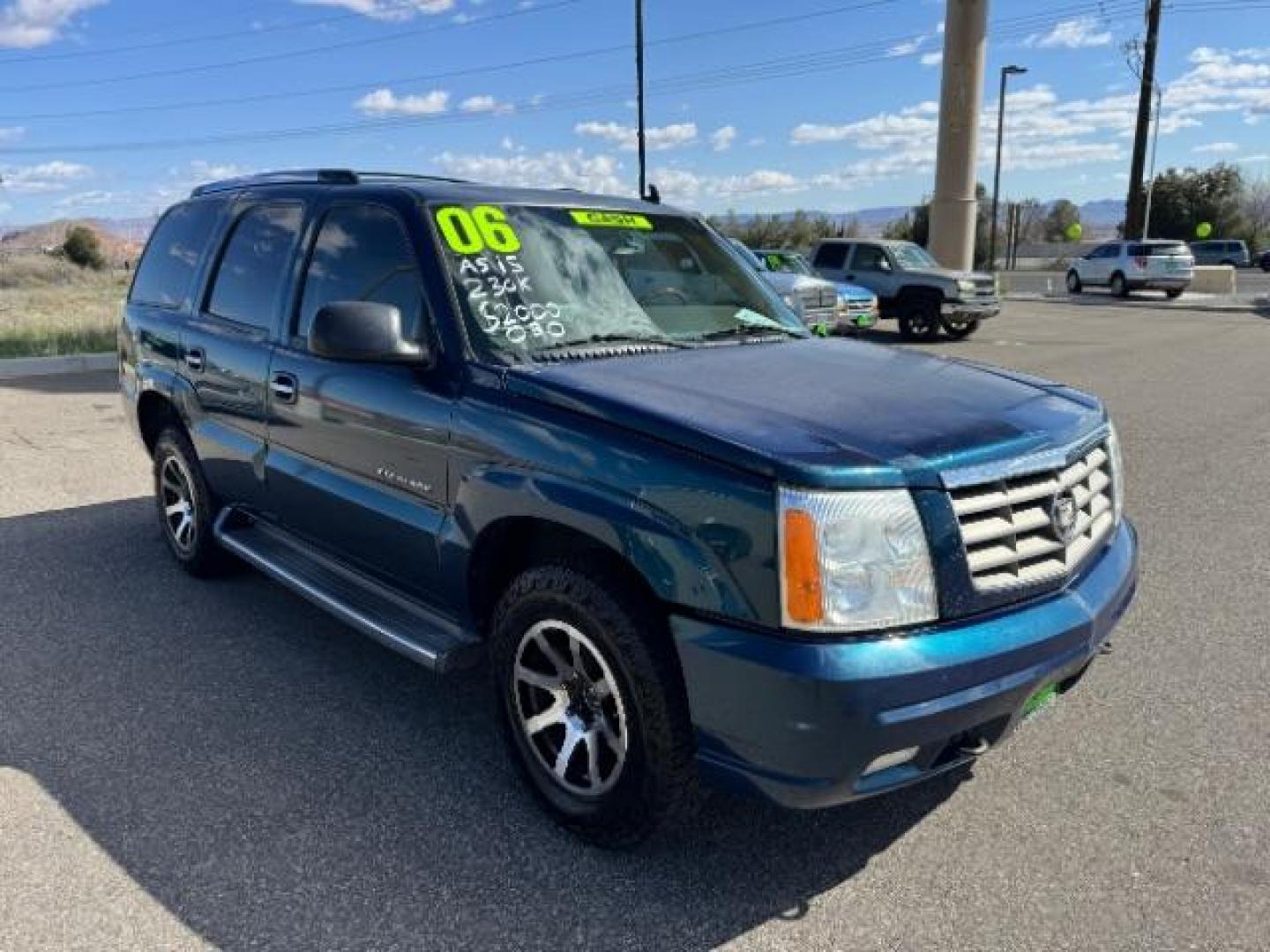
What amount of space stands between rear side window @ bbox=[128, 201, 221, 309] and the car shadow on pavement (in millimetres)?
1697

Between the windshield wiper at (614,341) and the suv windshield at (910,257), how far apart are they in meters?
16.6

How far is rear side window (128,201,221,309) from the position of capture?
16.0 ft

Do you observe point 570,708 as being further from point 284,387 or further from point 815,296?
point 815,296

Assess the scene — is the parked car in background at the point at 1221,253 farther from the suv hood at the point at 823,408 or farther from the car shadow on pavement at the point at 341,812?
the car shadow on pavement at the point at 341,812

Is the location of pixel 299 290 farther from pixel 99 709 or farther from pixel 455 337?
pixel 99 709

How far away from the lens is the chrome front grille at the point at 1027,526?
247cm

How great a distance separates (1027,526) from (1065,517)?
174 millimetres

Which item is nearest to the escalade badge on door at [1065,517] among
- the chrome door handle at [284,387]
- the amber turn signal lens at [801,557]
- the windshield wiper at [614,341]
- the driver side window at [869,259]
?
the amber turn signal lens at [801,557]

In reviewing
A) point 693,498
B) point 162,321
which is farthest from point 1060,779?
point 162,321

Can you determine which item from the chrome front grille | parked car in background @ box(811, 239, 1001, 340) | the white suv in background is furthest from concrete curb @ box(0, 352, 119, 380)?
the white suv in background

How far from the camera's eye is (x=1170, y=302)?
29.4 meters

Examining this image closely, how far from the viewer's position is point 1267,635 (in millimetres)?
4375

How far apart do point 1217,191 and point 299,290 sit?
2668 inches

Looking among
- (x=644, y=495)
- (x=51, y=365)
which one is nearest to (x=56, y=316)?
(x=51, y=365)
